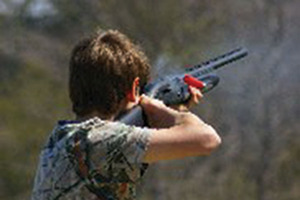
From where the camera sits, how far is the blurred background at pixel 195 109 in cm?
1775

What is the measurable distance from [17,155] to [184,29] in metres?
4.13

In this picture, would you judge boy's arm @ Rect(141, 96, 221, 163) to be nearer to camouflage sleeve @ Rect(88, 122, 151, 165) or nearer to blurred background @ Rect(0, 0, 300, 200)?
camouflage sleeve @ Rect(88, 122, 151, 165)

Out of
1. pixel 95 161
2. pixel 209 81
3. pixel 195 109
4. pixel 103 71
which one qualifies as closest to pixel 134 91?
pixel 103 71

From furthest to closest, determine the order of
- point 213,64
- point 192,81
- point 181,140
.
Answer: point 213,64 < point 192,81 < point 181,140

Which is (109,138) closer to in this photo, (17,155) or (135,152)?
(135,152)

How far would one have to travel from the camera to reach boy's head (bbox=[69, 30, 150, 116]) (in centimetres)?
355

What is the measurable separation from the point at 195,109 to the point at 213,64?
13.2 m

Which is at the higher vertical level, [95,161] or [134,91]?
[134,91]

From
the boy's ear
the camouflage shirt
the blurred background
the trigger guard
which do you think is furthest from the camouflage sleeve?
the blurred background

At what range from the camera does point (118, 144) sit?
354 centimetres

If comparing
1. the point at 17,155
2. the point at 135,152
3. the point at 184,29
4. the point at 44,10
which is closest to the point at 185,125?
the point at 135,152

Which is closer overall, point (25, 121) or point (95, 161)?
point (95, 161)

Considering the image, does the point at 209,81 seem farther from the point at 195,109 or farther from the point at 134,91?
the point at 195,109

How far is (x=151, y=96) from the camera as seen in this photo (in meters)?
4.10
